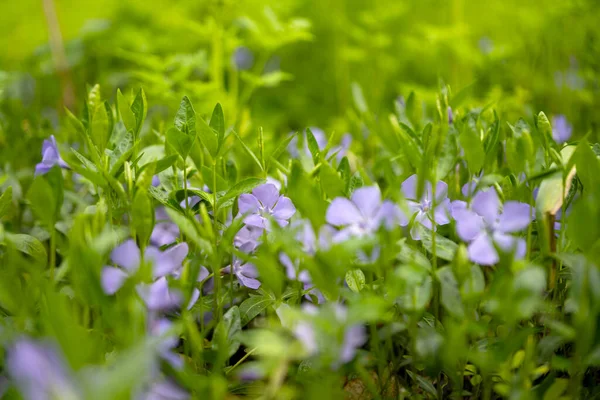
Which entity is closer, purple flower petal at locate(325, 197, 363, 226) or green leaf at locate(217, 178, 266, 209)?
purple flower petal at locate(325, 197, 363, 226)

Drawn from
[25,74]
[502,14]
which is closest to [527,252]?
[25,74]

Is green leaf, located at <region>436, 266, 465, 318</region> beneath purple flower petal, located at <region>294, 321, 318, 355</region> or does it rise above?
beneath

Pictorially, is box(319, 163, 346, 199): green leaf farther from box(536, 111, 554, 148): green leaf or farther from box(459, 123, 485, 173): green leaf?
box(536, 111, 554, 148): green leaf

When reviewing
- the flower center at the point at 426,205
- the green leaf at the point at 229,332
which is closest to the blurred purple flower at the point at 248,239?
the green leaf at the point at 229,332

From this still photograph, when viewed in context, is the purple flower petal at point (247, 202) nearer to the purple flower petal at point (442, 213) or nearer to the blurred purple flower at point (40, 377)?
the purple flower petal at point (442, 213)

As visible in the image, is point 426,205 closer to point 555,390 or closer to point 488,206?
point 488,206

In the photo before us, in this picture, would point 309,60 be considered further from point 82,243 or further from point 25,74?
point 82,243

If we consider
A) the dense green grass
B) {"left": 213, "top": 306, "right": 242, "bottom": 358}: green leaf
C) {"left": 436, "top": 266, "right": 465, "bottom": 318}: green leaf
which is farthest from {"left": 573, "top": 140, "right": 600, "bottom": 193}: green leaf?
{"left": 213, "top": 306, "right": 242, "bottom": 358}: green leaf
